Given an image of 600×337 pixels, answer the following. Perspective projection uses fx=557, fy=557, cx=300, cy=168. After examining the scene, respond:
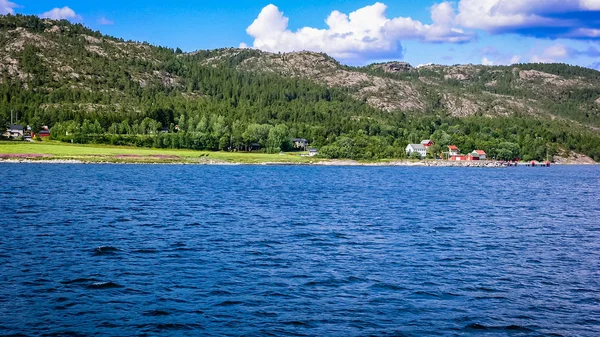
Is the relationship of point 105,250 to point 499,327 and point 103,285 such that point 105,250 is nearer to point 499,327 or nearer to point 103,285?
point 103,285

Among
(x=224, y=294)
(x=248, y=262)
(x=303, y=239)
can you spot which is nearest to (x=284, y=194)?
(x=303, y=239)

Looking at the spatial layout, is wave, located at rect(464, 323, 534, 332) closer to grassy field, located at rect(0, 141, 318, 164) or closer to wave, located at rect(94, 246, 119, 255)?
wave, located at rect(94, 246, 119, 255)

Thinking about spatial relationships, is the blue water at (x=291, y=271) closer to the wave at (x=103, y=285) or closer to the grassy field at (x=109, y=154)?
the wave at (x=103, y=285)

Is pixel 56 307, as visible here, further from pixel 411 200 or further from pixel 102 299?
pixel 411 200

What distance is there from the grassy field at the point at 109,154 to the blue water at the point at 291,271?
339 feet

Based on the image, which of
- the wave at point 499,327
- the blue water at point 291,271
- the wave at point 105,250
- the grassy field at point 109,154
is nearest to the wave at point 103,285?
the blue water at point 291,271

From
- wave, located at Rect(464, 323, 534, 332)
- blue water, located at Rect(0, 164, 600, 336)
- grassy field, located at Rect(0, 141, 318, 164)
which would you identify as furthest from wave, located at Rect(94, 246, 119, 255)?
grassy field, located at Rect(0, 141, 318, 164)

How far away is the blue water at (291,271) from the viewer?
23266 millimetres

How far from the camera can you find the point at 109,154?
172000 millimetres

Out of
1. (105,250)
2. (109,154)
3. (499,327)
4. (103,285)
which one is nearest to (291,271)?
(103,285)

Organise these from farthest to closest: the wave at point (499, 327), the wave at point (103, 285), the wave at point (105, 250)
Result: the wave at point (105, 250) → the wave at point (103, 285) → the wave at point (499, 327)

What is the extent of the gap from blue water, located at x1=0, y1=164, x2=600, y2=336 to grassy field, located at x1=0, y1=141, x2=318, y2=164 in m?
103

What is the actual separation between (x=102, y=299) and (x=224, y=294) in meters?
5.61

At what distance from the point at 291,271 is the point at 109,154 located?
5986 inches
